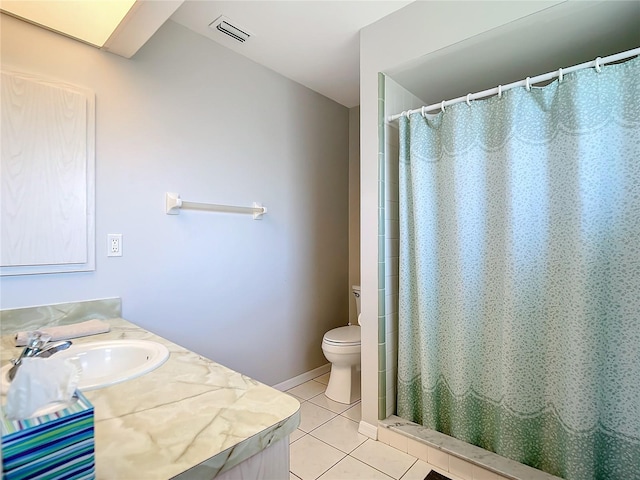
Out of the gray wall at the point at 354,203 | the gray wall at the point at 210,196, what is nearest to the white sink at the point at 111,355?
the gray wall at the point at 210,196

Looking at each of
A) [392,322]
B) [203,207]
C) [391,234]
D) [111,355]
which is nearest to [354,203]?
[391,234]

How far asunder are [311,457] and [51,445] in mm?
1566

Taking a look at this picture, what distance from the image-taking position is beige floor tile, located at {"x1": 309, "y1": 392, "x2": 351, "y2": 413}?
228 cm

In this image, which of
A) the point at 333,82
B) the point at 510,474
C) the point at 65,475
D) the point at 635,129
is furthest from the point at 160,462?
the point at 333,82

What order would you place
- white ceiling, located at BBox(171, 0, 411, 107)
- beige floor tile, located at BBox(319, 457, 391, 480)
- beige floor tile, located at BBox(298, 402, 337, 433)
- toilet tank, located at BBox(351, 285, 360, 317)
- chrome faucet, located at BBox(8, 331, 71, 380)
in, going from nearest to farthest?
chrome faucet, located at BBox(8, 331, 71, 380)
beige floor tile, located at BBox(319, 457, 391, 480)
white ceiling, located at BBox(171, 0, 411, 107)
beige floor tile, located at BBox(298, 402, 337, 433)
toilet tank, located at BBox(351, 285, 360, 317)

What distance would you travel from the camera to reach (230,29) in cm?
200

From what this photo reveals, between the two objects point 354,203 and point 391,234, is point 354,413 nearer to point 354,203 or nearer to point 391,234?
point 391,234

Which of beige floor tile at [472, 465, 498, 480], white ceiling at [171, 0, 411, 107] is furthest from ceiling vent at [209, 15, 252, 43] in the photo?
beige floor tile at [472, 465, 498, 480]

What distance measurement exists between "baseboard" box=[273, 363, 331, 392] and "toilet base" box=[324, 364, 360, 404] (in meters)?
0.29

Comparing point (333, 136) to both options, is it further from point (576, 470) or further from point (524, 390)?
point (576, 470)

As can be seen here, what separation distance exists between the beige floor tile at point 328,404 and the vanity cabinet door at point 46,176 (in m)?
1.66

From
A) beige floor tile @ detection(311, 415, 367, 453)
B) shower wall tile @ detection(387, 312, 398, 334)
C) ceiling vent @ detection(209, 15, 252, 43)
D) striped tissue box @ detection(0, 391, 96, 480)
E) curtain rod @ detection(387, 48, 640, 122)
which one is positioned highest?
ceiling vent @ detection(209, 15, 252, 43)

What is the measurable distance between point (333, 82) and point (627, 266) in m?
Result: 2.20

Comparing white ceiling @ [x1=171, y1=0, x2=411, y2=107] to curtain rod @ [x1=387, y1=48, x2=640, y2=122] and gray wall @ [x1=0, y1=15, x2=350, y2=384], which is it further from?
curtain rod @ [x1=387, y1=48, x2=640, y2=122]
